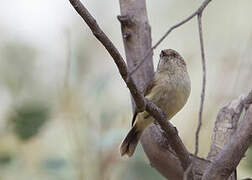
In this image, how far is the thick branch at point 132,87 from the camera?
82.2 inches

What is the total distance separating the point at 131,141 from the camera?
3.31m

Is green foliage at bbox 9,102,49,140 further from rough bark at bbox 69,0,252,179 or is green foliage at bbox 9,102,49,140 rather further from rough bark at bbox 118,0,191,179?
rough bark at bbox 69,0,252,179

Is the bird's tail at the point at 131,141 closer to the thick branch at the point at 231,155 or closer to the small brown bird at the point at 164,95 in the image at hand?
the small brown bird at the point at 164,95

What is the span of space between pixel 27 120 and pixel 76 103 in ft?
1.32

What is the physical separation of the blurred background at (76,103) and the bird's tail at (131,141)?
0.16ft

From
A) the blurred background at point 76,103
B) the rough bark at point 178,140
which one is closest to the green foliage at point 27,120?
the blurred background at point 76,103

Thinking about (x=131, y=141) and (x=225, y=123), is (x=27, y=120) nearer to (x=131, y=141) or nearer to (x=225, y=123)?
(x=131, y=141)

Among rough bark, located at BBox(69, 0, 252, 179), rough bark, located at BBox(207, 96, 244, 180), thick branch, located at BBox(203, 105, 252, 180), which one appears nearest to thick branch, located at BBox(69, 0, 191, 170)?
rough bark, located at BBox(69, 0, 252, 179)

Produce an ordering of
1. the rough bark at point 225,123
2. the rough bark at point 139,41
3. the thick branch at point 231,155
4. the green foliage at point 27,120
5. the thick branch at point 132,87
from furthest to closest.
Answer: the rough bark at point 139,41, the rough bark at point 225,123, the green foliage at point 27,120, the thick branch at point 231,155, the thick branch at point 132,87

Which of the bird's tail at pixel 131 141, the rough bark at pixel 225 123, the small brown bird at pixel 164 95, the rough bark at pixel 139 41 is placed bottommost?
the rough bark at pixel 225 123

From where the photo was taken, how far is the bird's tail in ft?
10.3

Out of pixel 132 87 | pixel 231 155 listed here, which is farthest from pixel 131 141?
pixel 132 87

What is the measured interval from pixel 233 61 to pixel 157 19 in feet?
4.64

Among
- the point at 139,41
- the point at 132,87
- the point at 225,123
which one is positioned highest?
the point at 132,87
